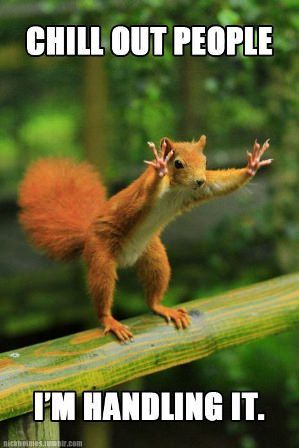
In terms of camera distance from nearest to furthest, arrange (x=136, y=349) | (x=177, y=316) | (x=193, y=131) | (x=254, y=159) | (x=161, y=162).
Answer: (x=161, y=162) < (x=254, y=159) < (x=136, y=349) < (x=177, y=316) < (x=193, y=131)

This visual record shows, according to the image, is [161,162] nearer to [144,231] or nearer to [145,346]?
[144,231]

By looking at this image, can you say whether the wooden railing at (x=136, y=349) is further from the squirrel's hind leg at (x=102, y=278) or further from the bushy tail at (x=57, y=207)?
the bushy tail at (x=57, y=207)

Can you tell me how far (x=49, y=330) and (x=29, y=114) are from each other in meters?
1.42

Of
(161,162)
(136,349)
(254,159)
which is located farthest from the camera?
(136,349)

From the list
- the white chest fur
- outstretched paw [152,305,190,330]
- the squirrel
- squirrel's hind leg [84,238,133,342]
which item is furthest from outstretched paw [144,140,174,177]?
outstretched paw [152,305,190,330]

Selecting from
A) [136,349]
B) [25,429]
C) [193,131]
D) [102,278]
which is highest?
[193,131]

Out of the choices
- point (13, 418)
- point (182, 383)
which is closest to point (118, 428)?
point (182, 383)

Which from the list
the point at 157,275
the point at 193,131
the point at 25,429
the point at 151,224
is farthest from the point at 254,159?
the point at 193,131

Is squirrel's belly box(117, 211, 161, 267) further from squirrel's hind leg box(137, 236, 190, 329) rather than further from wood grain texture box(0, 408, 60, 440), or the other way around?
wood grain texture box(0, 408, 60, 440)

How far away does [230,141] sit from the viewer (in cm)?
460

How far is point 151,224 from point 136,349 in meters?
0.24

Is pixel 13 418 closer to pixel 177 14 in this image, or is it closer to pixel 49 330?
pixel 177 14

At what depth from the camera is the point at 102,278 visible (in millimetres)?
1650

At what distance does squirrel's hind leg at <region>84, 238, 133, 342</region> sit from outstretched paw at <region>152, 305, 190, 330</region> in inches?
4.4
